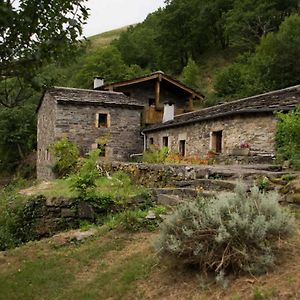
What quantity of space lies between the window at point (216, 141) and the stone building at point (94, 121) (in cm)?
683

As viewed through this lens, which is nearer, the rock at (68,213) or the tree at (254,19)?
the rock at (68,213)

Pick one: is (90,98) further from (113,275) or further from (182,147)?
(113,275)

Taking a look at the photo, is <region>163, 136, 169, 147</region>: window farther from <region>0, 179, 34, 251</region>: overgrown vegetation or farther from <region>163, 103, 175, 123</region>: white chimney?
<region>0, 179, 34, 251</region>: overgrown vegetation

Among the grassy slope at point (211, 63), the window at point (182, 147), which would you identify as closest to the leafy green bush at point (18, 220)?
the window at point (182, 147)

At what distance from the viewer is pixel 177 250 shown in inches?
189

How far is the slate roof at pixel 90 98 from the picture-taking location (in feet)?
72.3

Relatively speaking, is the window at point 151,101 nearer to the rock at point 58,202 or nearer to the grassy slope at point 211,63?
the grassy slope at point 211,63

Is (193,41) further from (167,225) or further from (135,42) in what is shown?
(167,225)

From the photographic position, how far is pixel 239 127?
1492cm

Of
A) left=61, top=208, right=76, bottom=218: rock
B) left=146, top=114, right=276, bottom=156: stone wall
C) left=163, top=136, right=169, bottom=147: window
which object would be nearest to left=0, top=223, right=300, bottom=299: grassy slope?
left=61, top=208, right=76, bottom=218: rock

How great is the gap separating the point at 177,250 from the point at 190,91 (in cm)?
2221

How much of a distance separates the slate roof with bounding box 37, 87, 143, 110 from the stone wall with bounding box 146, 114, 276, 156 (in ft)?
15.4

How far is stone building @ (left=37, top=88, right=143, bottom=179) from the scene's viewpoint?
72.1ft

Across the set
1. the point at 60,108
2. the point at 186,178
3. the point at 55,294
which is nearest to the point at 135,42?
the point at 60,108
